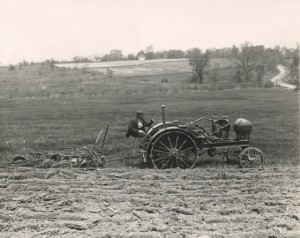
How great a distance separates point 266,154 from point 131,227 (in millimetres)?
6137

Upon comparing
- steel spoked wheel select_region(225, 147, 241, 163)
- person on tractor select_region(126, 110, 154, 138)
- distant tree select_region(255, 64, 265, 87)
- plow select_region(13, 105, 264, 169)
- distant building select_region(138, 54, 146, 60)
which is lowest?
distant tree select_region(255, 64, 265, 87)

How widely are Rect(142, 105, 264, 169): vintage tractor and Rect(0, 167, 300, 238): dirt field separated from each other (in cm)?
43

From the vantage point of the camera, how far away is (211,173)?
8281mm

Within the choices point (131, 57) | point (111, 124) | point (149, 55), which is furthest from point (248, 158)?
point (149, 55)

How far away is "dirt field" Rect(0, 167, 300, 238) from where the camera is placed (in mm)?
5512

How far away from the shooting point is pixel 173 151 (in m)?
8.72

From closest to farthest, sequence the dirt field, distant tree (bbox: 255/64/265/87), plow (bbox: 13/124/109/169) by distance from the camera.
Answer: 1. the dirt field
2. plow (bbox: 13/124/109/169)
3. distant tree (bbox: 255/64/265/87)

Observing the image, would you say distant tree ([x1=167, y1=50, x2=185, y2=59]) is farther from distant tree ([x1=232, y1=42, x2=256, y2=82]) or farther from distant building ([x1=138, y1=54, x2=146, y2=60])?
distant tree ([x1=232, y1=42, x2=256, y2=82])

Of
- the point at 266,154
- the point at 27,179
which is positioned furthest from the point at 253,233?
the point at 266,154

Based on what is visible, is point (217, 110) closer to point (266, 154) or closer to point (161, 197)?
point (266, 154)

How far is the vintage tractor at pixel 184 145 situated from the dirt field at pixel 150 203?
1.40 feet

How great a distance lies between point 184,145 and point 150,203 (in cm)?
253

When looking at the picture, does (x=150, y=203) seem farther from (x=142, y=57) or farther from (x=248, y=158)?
(x=142, y=57)

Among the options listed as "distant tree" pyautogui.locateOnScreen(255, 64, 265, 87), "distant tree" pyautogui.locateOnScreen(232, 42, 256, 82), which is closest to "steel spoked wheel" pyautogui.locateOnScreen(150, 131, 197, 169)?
"distant tree" pyautogui.locateOnScreen(255, 64, 265, 87)
